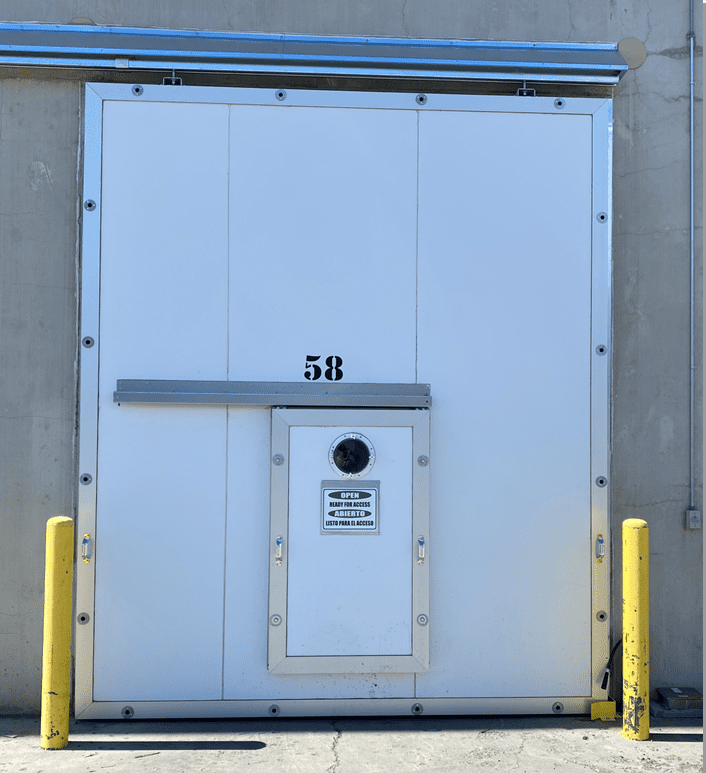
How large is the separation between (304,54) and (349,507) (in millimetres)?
2119

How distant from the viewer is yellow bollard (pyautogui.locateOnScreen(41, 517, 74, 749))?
278 cm

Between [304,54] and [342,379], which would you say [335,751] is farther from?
[304,54]

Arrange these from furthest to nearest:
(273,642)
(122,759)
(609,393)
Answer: (609,393)
(273,642)
(122,759)

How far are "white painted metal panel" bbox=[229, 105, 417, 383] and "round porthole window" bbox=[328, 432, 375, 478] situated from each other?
0.93 feet

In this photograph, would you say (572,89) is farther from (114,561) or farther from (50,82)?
(114,561)

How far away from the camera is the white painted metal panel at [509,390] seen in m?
3.22

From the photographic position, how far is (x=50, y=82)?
3.32 metres

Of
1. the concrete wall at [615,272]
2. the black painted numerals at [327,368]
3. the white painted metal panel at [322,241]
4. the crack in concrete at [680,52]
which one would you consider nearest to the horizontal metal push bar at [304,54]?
the concrete wall at [615,272]

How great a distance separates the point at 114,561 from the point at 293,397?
3.62 ft

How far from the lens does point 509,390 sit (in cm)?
327

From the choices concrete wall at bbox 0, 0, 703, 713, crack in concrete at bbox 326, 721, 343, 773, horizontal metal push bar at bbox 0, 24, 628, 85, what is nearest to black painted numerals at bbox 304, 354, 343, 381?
concrete wall at bbox 0, 0, 703, 713

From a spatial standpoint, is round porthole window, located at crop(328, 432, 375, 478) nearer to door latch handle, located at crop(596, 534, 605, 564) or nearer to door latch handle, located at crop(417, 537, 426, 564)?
door latch handle, located at crop(417, 537, 426, 564)

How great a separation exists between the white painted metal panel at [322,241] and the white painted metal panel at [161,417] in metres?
0.12

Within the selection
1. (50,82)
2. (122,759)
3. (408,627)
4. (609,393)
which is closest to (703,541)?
(609,393)
